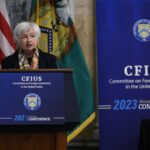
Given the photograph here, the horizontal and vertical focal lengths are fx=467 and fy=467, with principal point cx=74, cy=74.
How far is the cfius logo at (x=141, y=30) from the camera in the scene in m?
5.32

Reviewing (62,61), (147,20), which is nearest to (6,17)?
(62,61)

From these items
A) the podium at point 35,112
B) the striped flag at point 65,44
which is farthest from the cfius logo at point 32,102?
the striped flag at point 65,44

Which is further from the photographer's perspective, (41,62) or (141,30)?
(141,30)

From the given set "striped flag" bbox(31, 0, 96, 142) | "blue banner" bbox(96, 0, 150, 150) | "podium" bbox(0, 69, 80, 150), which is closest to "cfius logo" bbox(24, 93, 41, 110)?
"podium" bbox(0, 69, 80, 150)

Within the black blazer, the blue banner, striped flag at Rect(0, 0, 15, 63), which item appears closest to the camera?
the black blazer

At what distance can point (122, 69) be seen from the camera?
209 inches

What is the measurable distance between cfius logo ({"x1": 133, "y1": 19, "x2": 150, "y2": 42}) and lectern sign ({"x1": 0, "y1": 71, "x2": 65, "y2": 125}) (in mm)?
2340

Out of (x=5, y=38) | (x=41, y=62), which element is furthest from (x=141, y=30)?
(x=41, y=62)

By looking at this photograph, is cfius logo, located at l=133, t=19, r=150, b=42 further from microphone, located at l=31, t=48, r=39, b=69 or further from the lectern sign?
the lectern sign

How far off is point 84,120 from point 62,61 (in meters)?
0.75

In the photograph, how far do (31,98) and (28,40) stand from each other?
0.94 metres

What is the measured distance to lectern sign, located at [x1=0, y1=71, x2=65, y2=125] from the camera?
3049mm

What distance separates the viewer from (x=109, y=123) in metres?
5.33

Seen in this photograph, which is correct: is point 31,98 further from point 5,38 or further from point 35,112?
point 5,38
